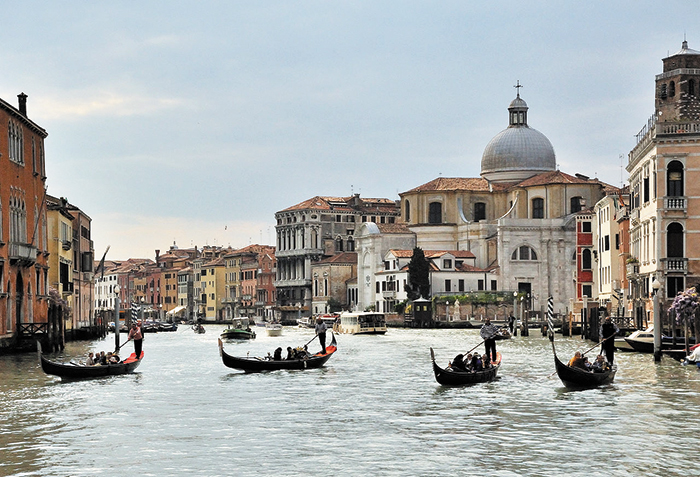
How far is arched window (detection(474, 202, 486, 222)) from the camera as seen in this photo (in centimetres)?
8819

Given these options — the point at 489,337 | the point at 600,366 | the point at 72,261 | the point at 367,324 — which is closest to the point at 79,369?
the point at 489,337

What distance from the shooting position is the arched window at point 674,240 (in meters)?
37.3

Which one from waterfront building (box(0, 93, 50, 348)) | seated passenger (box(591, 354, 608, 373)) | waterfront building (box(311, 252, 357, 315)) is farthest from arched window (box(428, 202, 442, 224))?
seated passenger (box(591, 354, 608, 373))

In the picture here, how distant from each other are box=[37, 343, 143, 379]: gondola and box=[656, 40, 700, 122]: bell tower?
943 inches

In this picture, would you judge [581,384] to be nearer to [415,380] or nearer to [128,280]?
[415,380]

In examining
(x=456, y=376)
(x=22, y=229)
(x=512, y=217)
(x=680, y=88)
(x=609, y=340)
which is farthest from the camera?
(x=512, y=217)

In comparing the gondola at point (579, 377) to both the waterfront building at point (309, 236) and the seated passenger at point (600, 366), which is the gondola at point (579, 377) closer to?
the seated passenger at point (600, 366)

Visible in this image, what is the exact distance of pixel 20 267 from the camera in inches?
1350

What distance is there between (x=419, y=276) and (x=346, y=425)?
200 feet

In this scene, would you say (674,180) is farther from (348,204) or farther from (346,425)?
(348,204)

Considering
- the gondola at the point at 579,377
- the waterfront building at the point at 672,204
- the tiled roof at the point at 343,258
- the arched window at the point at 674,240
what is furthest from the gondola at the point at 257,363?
the tiled roof at the point at 343,258

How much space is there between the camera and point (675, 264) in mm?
37031

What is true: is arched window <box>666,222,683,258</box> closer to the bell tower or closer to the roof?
the bell tower

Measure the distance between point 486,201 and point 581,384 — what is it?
67.0 meters
